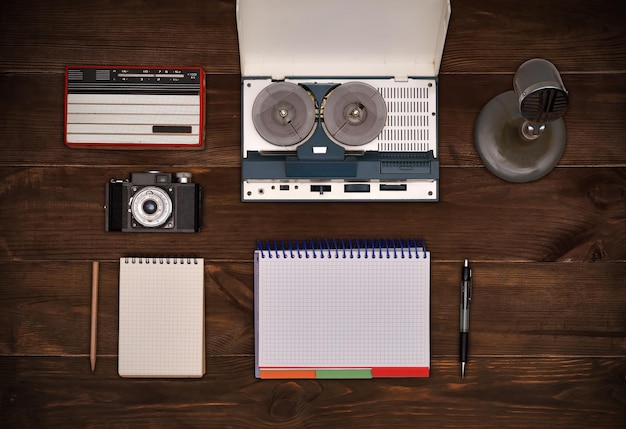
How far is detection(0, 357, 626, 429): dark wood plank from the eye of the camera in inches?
49.9

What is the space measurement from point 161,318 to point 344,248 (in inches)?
16.5

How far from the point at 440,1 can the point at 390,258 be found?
0.54 m

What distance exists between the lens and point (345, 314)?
49.2 inches

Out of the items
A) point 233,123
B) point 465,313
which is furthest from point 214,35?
point 465,313

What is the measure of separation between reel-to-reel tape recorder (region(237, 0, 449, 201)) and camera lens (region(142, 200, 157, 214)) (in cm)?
19

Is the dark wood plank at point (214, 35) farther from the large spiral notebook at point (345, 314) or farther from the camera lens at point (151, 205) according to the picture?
the large spiral notebook at point (345, 314)

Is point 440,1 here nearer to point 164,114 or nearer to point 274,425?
point 164,114

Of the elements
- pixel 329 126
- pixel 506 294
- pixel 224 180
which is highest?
pixel 329 126

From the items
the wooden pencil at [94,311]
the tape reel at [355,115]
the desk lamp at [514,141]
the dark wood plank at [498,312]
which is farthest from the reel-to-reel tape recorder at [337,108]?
the wooden pencil at [94,311]

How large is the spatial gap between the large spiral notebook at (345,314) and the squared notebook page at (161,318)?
140 mm

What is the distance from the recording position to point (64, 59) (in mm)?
1278

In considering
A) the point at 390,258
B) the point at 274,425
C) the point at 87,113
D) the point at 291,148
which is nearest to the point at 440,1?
the point at 291,148

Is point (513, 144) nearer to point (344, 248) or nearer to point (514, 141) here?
point (514, 141)

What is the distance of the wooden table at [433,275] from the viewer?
127 centimetres
